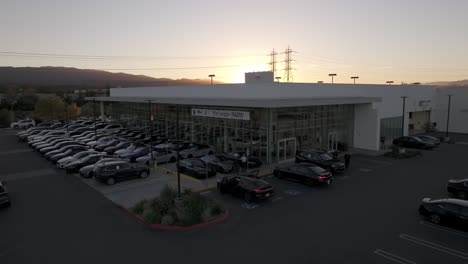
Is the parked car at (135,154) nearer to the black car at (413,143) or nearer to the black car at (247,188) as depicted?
the black car at (247,188)

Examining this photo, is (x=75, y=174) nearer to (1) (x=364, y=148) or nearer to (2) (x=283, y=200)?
(2) (x=283, y=200)

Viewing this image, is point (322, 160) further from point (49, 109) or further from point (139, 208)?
point (49, 109)

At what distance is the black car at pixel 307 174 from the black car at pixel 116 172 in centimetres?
934

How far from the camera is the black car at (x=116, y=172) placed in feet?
61.7

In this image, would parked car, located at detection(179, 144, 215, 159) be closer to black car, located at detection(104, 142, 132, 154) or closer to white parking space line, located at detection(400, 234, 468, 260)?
black car, located at detection(104, 142, 132, 154)

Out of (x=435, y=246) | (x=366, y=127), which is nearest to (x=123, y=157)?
(x=435, y=246)

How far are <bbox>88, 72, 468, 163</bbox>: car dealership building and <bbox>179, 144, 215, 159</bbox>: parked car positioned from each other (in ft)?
4.34

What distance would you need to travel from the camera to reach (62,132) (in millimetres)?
→ 39469

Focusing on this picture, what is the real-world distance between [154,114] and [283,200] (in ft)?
91.1

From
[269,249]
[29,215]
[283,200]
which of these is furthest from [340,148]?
[29,215]

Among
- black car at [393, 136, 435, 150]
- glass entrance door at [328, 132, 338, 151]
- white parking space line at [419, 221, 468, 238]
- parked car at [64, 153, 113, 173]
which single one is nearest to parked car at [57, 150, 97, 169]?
parked car at [64, 153, 113, 173]

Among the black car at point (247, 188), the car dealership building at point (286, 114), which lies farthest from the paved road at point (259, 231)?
the car dealership building at point (286, 114)

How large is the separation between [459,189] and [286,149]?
12.5 metres

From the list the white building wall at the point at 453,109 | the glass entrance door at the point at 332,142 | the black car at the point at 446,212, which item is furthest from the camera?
the white building wall at the point at 453,109
